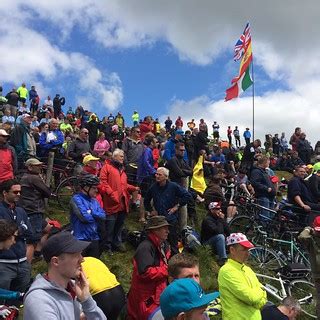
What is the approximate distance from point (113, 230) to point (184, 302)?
5992mm

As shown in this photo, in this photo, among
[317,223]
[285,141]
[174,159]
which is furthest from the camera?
[285,141]

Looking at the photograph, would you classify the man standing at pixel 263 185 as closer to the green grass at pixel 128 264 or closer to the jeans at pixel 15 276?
the green grass at pixel 128 264

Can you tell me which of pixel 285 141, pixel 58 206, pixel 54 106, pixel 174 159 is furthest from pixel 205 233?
pixel 285 141

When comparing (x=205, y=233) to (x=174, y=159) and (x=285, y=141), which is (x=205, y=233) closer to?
(x=174, y=159)

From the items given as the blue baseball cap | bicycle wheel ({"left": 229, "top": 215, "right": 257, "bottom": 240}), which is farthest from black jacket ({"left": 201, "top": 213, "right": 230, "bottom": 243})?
the blue baseball cap

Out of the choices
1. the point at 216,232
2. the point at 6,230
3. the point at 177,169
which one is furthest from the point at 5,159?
the point at 216,232

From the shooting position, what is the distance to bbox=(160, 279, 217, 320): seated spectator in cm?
262

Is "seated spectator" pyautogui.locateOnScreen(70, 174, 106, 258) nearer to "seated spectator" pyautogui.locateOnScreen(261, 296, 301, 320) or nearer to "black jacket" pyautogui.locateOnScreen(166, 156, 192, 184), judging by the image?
"seated spectator" pyautogui.locateOnScreen(261, 296, 301, 320)

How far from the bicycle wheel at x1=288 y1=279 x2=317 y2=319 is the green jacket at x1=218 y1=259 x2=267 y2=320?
3034 mm

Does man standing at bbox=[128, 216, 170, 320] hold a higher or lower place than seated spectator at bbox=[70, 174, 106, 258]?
lower

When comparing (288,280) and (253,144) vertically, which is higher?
(253,144)

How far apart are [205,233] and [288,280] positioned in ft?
6.25

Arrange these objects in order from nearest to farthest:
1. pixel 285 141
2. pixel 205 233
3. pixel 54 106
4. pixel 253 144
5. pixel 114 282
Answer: pixel 114 282 < pixel 205 233 < pixel 253 144 < pixel 54 106 < pixel 285 141

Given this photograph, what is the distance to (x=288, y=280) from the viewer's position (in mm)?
8250
